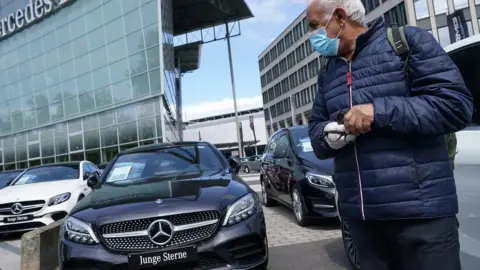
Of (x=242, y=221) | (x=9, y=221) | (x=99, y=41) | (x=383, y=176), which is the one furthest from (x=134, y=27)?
(x=383, y=176)

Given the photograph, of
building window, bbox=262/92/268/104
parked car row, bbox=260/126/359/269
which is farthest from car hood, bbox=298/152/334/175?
building window, bbox=262/92/268/104

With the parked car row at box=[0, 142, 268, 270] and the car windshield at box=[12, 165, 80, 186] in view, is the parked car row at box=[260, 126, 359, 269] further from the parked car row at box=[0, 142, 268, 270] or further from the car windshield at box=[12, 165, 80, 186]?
the car windshield at box=[12, 165, 80, 186]

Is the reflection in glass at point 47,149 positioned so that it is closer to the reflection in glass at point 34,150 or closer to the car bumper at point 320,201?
the reflection in glass at point 34,150

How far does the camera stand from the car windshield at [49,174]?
8.66 m

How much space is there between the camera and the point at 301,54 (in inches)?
2712

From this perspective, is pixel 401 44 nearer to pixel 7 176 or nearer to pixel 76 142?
pixel 7 176

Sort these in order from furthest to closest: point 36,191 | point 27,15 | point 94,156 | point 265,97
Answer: point 265,97 < point 27,15 < point 94,156 < point 36,191

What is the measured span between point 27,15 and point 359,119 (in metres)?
32.4

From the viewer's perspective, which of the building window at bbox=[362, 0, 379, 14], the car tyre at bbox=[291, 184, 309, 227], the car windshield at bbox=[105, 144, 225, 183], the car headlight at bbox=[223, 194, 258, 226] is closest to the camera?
the car headlight at bbox=[223, 194, 258, 226]

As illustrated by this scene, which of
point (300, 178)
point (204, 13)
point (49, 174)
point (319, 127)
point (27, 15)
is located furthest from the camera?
point (204, 13)

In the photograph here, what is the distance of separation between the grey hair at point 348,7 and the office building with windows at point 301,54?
30.2m

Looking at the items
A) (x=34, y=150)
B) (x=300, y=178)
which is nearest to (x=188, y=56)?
(x=34, y=150)

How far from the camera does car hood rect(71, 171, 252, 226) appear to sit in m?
3.52

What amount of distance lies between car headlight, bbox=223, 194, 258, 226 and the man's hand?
6.88 feet
